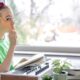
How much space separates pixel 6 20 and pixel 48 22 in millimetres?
819

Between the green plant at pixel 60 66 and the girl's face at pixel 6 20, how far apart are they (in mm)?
363

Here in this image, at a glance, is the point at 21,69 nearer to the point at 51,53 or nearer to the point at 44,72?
the point at 44,72

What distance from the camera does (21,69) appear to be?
1.38 metres

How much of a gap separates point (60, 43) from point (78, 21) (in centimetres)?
25

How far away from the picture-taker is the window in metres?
2.08

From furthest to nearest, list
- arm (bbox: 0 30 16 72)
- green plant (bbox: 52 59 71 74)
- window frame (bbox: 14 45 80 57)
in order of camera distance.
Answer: window frame (bbox: 14 45 80 57) < green plant (bbox: 52 59 71 74) < arm (bbox: 0 30 16 72)

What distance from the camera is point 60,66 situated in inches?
57.9

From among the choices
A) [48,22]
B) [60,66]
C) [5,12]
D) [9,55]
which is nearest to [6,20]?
[5,12]

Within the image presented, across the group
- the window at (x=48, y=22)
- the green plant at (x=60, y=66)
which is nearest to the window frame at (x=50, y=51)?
the window at (x=48, y=22)

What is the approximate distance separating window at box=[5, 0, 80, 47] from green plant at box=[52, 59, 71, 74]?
591 millimetres

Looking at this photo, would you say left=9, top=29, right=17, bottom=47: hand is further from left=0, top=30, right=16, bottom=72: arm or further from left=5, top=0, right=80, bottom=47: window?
left=5, top=0, right=80, bottom=47: window

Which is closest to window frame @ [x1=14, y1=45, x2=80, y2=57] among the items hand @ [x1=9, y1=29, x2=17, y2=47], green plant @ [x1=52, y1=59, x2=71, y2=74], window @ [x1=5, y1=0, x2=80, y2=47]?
window @ [x1=5, y1=0, x2=80, y2=47]

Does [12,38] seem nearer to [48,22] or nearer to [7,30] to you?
[7,30]

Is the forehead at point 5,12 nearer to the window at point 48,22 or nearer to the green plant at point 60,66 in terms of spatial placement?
the green plant at point 60,66
